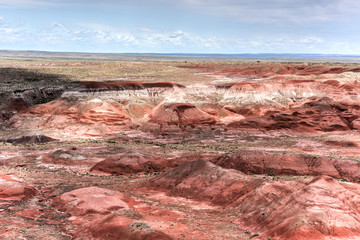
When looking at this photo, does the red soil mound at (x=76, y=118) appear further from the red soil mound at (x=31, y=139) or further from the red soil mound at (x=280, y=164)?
the red soil mound at (x=280, y=164)

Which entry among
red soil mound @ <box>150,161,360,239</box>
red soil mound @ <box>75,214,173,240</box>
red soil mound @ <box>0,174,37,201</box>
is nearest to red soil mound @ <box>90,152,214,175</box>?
red soil mound @ <box>150,161,360,239</box>

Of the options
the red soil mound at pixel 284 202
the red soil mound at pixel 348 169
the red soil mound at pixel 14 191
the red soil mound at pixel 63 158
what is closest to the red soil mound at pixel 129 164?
the red soil mound at pixel 63 158

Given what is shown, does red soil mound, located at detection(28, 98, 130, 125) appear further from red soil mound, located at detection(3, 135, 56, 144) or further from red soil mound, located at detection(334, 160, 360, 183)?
red soil mound, located at detection(334, 160, 360, 183)

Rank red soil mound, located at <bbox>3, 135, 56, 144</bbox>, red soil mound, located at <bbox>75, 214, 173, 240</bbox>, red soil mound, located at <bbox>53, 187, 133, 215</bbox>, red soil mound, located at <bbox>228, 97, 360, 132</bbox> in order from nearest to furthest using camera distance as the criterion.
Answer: red soil mound, located at <bbox>75, 214, 173, 240</bbox> < red soil mound, located at <bbox>53, 187, 133, 215</bbox> < red soil mound, located at <bbox>3, 135, 56, 144</bbox> < red soil mound, located at <bbox>228, 97, 360, 132</bbox>

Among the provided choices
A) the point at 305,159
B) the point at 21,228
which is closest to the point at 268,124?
the point at 305,159

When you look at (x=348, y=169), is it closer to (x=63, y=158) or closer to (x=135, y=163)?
(x=135, y=163)

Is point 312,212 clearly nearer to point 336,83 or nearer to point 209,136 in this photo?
point 209,136
